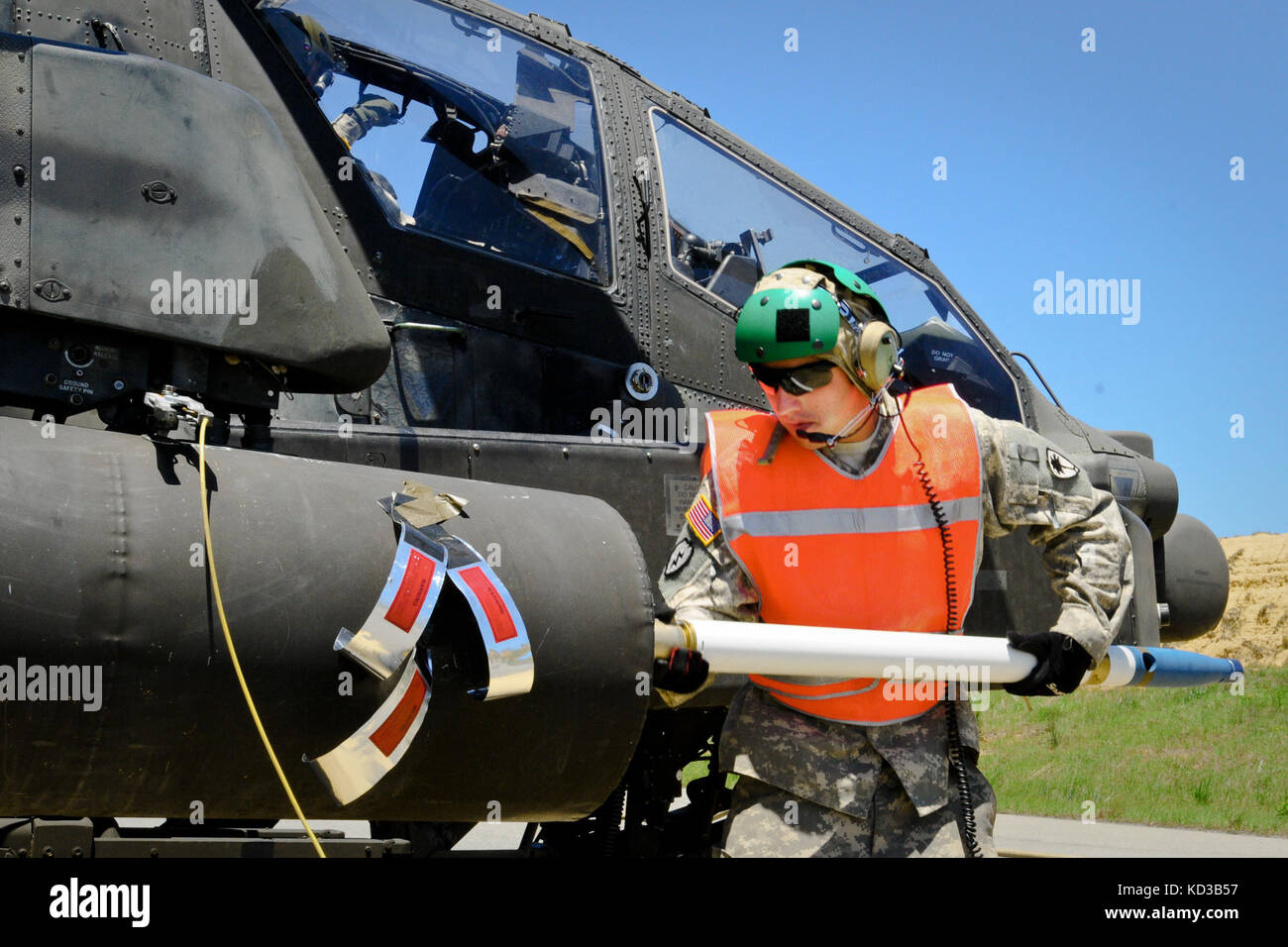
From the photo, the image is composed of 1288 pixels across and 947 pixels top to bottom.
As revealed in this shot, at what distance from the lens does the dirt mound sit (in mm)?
22375

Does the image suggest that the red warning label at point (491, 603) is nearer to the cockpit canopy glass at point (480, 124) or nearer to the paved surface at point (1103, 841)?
the cockpit canopy glass at point (480, 124)

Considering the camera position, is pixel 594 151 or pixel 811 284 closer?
pixel 811 284

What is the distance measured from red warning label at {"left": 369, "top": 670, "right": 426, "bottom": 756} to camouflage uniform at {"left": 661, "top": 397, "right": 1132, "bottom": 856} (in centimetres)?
74

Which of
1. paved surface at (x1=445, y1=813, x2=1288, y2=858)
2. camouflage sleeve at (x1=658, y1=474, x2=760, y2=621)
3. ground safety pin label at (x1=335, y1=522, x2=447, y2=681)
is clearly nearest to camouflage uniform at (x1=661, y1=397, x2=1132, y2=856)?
camouflage sleeve at (x1=658, y1=474, x2=760, y2=621)

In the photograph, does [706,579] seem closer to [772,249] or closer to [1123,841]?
[772,249]

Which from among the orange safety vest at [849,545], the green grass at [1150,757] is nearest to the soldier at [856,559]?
the orange safety vest at [849,545]

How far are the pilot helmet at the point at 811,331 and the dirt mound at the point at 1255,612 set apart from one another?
1684 cm

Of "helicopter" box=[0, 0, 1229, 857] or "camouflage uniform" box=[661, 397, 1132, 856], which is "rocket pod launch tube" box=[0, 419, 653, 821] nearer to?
"helicopter" box=[0, 0, 1229, 857]

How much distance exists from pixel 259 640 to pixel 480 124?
2961 millimetres
